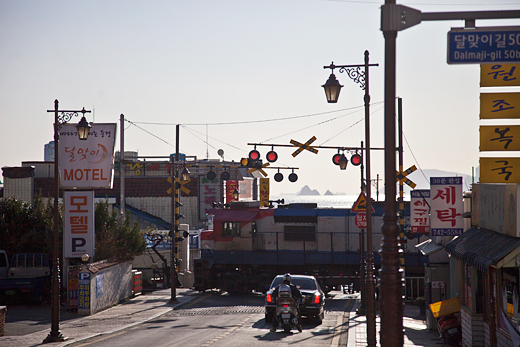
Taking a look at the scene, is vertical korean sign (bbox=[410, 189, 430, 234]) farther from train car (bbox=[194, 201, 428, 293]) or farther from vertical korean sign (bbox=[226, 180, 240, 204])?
vertical korean sign (bbox=[226, 180, 240, 204])

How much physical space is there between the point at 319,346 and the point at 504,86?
28.3 feet

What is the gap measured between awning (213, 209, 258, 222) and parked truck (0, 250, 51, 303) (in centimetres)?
951

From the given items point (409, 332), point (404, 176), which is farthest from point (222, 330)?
point (404, 176)

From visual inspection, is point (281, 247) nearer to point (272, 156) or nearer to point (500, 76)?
point (272, 156)

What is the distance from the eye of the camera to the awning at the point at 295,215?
31.0 m

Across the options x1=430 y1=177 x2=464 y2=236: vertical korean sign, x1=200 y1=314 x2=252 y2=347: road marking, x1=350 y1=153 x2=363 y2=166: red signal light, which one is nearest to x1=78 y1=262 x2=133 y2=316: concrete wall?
x1=200 y1=314 x2=252 y2=347: road marking

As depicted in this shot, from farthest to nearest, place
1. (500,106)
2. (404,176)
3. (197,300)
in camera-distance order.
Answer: (197,300)
(404,176)
(500,106)

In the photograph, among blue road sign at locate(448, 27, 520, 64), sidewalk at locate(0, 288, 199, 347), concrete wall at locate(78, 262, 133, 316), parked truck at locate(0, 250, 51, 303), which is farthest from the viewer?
parked truck at locate(0, 250, 51, 303)

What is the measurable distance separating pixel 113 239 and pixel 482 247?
62.1 ft

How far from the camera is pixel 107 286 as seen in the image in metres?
25.3

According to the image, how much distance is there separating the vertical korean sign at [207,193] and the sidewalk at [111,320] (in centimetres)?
2708

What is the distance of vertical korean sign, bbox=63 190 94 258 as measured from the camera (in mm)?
25125

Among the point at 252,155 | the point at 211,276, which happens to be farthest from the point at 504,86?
the point at 211,276

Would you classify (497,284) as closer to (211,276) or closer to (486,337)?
(486,337)
